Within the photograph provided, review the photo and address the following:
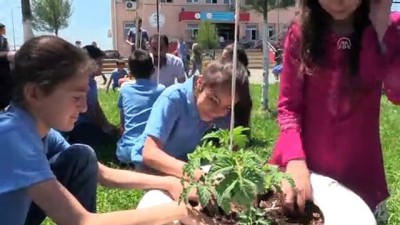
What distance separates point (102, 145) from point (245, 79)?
353 cm

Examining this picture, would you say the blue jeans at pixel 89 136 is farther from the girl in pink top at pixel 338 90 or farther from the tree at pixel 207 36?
the tree at pixel 207 36

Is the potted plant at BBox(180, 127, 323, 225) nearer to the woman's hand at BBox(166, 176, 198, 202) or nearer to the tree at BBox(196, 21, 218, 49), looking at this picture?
the woman's hand at BBox(166, 176, 198, 202)

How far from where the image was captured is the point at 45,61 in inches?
67.1

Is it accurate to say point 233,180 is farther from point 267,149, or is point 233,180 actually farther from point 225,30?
point 225,30

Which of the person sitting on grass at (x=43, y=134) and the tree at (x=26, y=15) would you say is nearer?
the person sitting on grass at (x=43, y=134)

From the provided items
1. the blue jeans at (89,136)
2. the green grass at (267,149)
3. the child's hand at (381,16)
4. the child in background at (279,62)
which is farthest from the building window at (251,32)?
the child's hand at (381,16)

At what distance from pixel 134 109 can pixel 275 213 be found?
9.30ft

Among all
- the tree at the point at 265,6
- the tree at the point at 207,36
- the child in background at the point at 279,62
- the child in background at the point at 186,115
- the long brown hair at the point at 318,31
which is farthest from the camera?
the tree at the point at 207,36

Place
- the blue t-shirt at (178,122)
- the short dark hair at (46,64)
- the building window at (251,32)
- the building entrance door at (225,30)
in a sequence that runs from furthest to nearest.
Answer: the building entrance door at (225,30) → the building window at (251,32) → the blue t-shirt at (178,122) → the short dark hair at (46,64)

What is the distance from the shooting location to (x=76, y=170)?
216 centimetres

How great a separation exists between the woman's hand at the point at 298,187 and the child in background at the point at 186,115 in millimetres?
434

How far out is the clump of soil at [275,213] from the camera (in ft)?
5.20

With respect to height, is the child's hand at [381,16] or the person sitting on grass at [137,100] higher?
the child's hand at [381,16]

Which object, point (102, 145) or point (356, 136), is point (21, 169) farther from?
point (102, 145)
